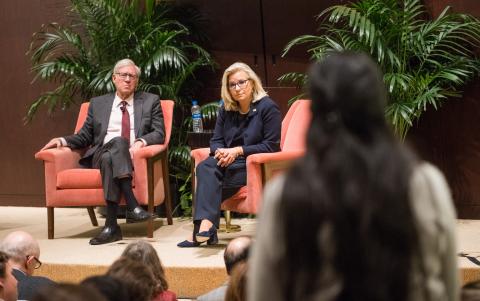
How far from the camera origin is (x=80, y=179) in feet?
16.9

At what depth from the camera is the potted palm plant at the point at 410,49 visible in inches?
203

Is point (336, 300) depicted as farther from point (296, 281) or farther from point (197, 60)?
point (197, 60)

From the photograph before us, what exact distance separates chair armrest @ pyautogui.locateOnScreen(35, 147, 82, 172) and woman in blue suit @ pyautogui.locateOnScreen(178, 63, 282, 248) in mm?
991

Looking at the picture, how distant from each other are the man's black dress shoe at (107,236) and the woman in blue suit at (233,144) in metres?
0.51

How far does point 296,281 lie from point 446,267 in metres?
0.26

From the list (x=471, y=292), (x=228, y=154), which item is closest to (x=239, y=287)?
(x=471, y=292)

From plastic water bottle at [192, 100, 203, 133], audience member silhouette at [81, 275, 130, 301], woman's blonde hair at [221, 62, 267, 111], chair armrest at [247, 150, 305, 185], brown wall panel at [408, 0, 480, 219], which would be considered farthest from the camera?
plastic water bottle at [192, 100, 203, 133]

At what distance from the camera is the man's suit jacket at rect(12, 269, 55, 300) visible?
2.99 metres

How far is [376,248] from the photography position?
1.29 metres

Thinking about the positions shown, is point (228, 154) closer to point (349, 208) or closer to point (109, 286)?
point (109, 286)

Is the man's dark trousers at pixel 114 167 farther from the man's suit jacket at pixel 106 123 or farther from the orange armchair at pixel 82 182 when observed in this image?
the man's suit jacket at pixel 106 123

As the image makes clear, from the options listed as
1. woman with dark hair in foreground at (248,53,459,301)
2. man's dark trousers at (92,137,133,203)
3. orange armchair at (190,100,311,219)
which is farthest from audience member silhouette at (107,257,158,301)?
man's dark trousers at (92,137,133,203)

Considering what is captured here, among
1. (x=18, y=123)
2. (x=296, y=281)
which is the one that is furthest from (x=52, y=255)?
(x=296, y=281)

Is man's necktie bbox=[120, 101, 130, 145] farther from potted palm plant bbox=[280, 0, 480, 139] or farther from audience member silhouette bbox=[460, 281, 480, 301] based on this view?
audience member silhouette bbox=[460, 281, 480, 301]
